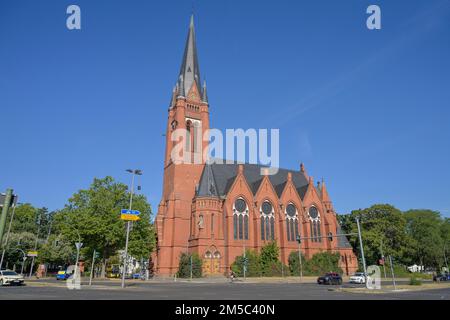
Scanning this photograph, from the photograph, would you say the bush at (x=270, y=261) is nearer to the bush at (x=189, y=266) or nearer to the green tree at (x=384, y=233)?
the bush at (x=189, y=266)

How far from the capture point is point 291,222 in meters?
60.0

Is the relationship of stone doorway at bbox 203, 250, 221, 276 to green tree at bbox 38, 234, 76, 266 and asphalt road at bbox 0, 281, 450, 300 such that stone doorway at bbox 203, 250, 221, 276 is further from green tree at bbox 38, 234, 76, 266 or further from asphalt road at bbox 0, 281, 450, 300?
green tree at bbox 38, 234, 76, 266

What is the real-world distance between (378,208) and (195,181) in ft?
126

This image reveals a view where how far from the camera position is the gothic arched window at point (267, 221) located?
184ft

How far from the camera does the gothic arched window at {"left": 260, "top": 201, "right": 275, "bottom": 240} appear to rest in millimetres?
56219

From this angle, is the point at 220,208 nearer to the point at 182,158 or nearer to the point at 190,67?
the point at 182,158

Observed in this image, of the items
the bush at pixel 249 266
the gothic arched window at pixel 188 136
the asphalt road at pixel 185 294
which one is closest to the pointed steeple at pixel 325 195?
the bush at pixel 249 266

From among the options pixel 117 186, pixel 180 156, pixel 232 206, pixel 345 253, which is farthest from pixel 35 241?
pixel 345 253

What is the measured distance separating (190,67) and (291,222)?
36050 mm

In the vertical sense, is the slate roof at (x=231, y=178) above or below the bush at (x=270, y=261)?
above

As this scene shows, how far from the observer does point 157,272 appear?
5094cm

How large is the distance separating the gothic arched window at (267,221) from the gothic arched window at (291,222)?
3464 millimetres

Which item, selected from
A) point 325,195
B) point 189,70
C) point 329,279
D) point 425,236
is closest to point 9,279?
point 329,279
